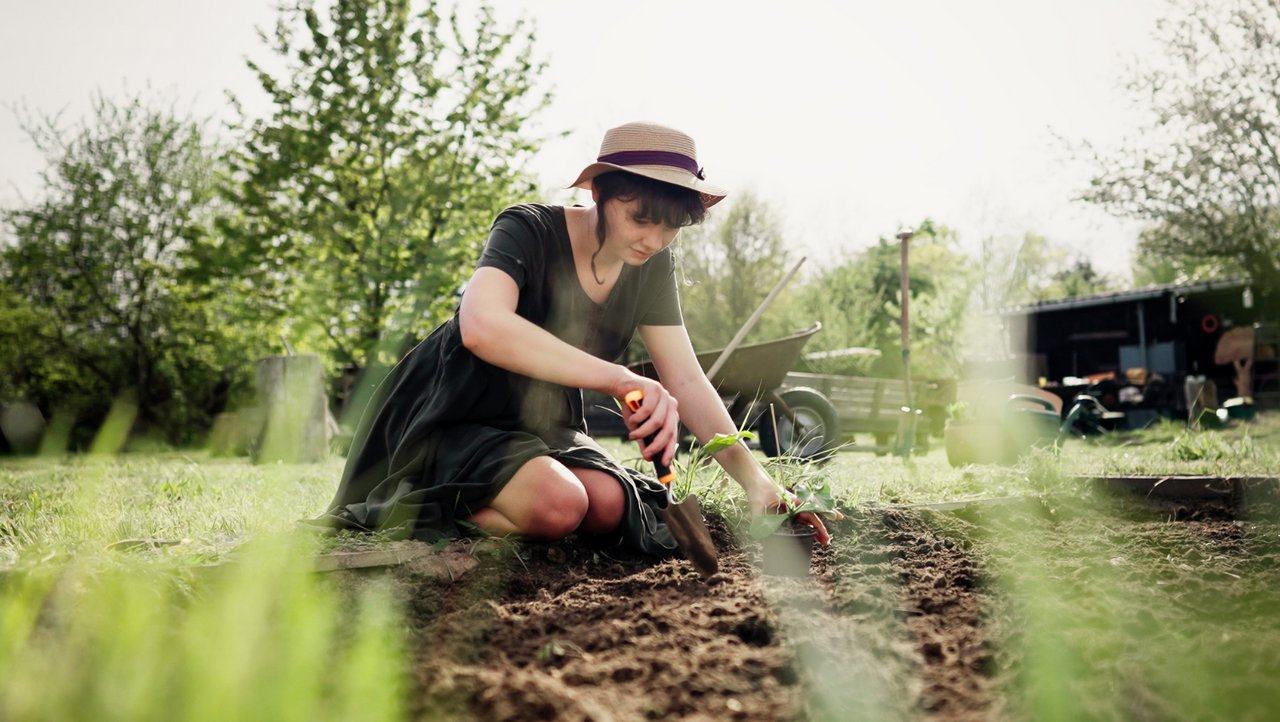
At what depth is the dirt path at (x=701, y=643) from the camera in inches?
43.8

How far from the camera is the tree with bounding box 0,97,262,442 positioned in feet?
37.6

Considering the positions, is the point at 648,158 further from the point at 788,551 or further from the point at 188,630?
the point at 188,630

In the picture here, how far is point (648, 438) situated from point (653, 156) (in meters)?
0.77

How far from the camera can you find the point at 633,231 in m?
2.19

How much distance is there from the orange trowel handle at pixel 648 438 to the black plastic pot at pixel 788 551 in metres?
0.33

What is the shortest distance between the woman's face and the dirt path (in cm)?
82

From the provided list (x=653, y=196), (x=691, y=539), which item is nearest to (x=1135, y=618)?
(x=691, y=539)

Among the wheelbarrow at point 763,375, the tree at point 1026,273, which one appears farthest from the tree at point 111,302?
the tree at point 1026,273

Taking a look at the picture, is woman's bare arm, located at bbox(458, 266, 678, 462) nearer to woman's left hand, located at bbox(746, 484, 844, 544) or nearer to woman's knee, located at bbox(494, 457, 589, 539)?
woman's knee, located at bbox(494, 457, 589, 539)

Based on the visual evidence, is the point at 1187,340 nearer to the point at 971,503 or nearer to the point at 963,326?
the point at 963,326

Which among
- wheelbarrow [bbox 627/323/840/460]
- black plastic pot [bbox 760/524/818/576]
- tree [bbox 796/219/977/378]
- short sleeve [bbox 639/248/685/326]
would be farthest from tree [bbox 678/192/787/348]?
black plastic pot [bbox 760/524/818/576]

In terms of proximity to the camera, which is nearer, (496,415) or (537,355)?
(537,355)

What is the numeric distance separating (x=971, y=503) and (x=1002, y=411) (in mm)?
2404

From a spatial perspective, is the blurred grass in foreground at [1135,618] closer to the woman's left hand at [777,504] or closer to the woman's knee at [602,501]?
the woman's left hand at [777,504]
